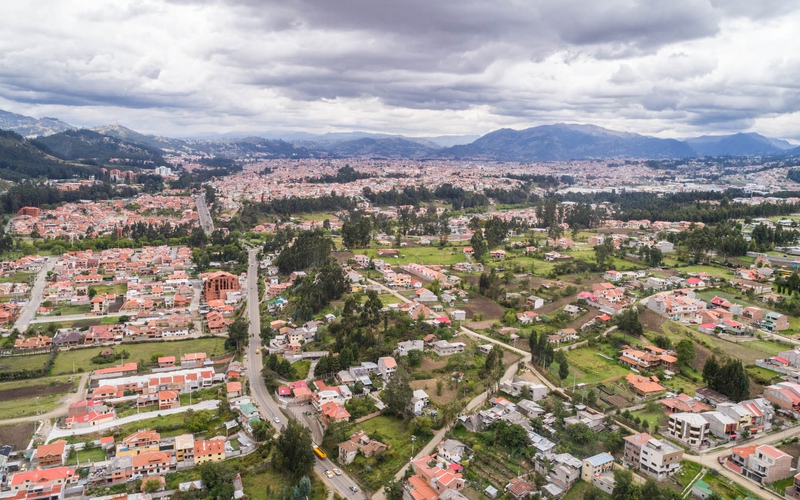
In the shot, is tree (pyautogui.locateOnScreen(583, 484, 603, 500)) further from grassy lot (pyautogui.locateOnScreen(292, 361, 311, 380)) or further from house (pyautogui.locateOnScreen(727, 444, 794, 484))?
grassy lot (pyautogui.locateOnScreen(292, 361, 311, 380))

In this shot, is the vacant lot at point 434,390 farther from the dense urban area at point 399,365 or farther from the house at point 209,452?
the house at point 209,452

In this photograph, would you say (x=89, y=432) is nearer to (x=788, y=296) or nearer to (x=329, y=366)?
(x=329, y=366)

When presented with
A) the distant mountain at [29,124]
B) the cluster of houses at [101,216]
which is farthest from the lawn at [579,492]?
the distant mountain at [29,124]

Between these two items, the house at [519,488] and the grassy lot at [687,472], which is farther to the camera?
the grassy lot at [687,472]

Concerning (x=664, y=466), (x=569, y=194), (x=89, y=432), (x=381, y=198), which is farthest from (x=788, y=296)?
(x=569, y=194)

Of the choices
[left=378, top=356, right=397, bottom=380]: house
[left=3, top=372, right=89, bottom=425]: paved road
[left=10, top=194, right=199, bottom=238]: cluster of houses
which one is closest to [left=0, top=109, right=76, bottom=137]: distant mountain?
[left=10, top=194, right=199, bottom=238]: cluster of houses

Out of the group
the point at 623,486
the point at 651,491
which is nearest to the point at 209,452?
the point at 623,486
